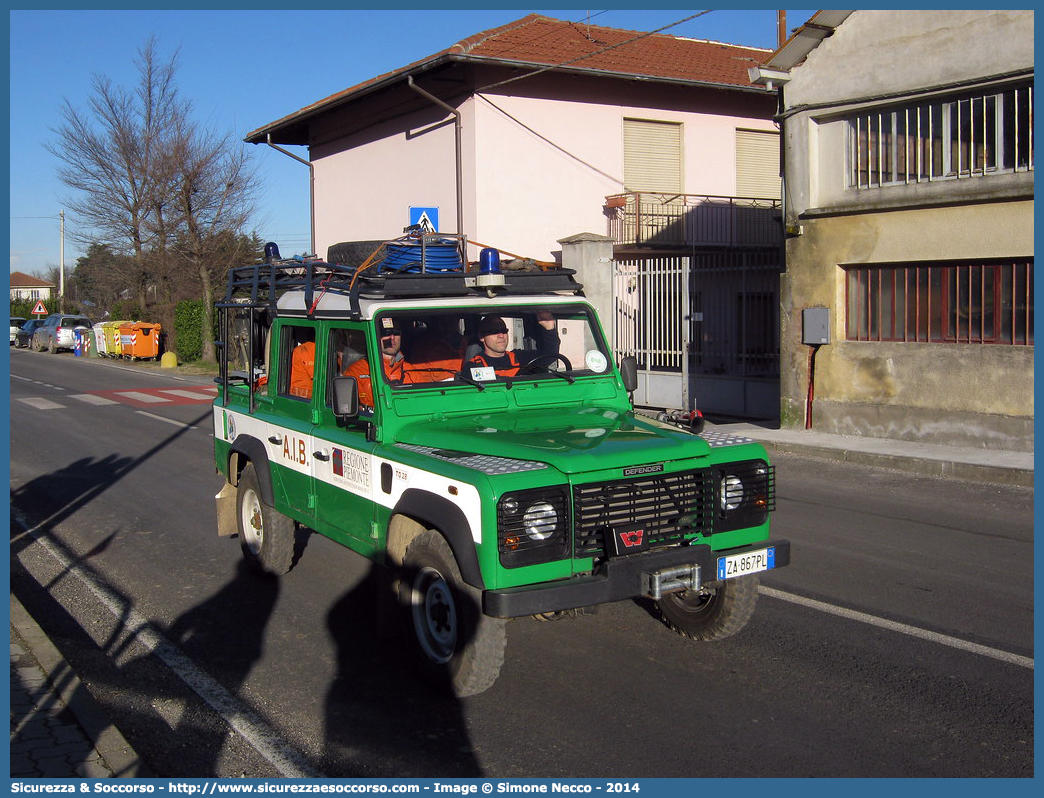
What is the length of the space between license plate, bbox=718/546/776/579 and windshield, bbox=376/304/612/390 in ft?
5.39

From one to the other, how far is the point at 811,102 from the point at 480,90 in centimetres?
833

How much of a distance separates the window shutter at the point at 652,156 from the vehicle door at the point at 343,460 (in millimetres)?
17512

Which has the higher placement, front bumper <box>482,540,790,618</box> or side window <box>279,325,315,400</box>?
side window <box>279,325,315,400</box>

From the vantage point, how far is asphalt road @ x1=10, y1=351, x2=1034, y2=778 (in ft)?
14.1

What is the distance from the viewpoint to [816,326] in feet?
46.5

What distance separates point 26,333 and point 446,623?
50204 mm

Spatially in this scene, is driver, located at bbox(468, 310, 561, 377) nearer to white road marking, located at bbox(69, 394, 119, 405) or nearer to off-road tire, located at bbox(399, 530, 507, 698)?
off-road tire, located at bbox(399, 530, 507, 698)

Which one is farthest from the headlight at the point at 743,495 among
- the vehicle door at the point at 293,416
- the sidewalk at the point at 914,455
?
the sidewalk at the point at 914,455

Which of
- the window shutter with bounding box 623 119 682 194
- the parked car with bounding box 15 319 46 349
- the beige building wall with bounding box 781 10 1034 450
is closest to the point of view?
the beige building wall with bounding box 781 10 1034 450

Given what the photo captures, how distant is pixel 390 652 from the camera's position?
5637 mm

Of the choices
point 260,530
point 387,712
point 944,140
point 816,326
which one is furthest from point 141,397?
point 387,712

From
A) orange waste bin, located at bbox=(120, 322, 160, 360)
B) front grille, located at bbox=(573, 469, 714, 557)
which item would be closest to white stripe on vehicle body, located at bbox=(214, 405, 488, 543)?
front grille, located at bbox=(573, 469, 714, 557)

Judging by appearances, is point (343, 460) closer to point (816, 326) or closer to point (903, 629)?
point (903, 629)

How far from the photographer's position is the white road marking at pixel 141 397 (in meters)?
21.5
